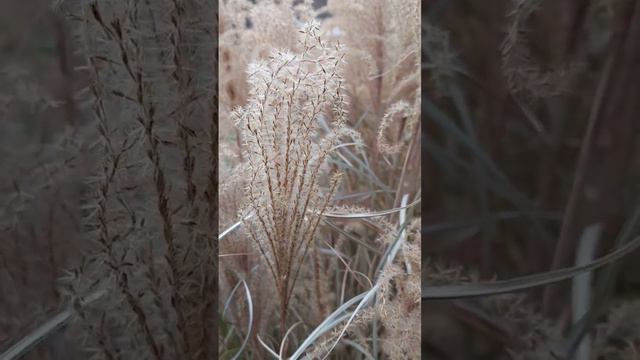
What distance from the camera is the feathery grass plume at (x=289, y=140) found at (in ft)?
2.75

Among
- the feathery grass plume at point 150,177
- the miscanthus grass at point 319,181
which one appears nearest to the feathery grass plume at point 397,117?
the miscanthus grass at point 319,181

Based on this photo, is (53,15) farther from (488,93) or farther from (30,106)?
(488,93)

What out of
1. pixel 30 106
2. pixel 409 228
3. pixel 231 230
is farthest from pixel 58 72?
pixel 409 228

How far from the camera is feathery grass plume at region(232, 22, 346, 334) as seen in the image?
84 cm

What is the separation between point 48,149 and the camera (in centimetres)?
51

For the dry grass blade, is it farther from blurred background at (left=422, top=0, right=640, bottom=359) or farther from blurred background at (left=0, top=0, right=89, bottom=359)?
blurred background at (left=0, top=0, right=89, bottom=359)

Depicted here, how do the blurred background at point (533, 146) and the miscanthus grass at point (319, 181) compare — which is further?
the miscanthus grass at point (319, 181)

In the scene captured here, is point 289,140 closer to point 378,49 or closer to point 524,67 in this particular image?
point 378,49

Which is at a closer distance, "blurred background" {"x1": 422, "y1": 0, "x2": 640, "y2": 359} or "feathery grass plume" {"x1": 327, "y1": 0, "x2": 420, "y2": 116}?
"blurred background" {"x1": 422, "y1": 0, "x2": 640, "y2": 359}

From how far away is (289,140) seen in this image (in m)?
0.84

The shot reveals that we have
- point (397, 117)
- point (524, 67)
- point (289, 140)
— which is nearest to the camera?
point (524, 67)

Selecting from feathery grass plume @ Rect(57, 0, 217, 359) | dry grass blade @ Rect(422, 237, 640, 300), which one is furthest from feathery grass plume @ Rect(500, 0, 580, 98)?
feathery grass plume @ Rect(57, 0, 217, 359)

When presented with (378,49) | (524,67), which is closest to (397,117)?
(378,49)

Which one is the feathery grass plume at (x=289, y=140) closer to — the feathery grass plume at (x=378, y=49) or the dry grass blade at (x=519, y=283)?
the feathery grass plume at (x=378, y=49)
